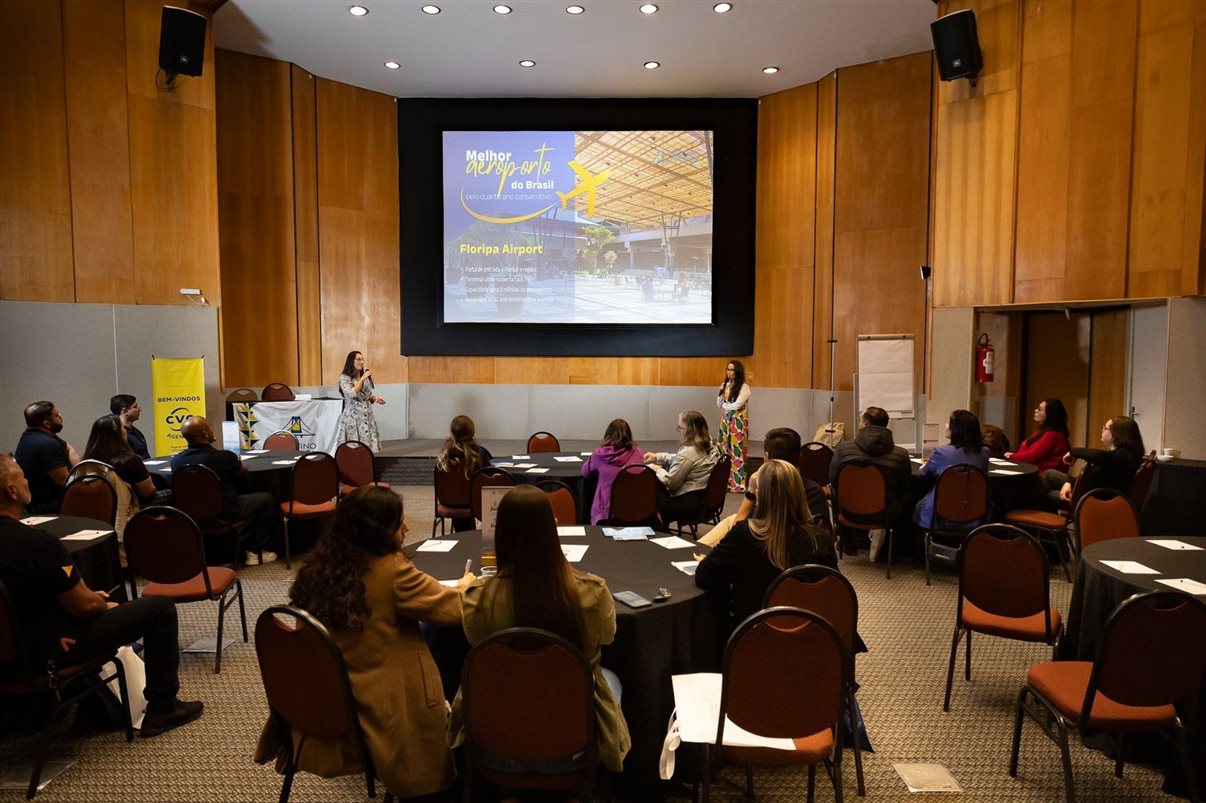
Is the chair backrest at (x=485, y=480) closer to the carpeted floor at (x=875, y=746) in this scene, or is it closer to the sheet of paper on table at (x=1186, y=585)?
the carpeted floor at (x=875, y=746)

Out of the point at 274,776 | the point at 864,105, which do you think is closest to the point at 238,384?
the point at 274,776

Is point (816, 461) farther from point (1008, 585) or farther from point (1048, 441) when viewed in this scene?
point (1008, 585)

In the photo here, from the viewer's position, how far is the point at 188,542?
4.00m

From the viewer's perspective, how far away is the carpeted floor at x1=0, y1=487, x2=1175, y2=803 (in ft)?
9.87

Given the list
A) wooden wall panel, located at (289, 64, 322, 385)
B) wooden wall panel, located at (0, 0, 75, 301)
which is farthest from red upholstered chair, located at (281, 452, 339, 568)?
wooden wall panel, located at (289, 64, 322, 385)

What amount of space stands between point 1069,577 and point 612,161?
799 cm

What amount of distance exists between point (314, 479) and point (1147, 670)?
5367mm

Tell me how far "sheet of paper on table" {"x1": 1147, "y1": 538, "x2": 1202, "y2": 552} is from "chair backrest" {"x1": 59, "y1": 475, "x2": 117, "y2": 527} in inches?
224

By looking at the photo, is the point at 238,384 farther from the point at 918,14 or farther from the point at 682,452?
the point at 918,14

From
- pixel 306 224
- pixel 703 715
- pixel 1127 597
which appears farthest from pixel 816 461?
pixel 306 224

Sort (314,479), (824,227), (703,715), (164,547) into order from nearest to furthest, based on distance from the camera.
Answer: (703,715) < (164,547) < (314,479) < (824,227)

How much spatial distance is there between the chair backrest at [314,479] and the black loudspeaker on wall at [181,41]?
4.36 meters

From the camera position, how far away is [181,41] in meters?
7.56

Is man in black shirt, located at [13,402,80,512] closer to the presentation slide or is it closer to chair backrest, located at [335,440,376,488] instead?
chair backrest, located at [335,440,376,488]
